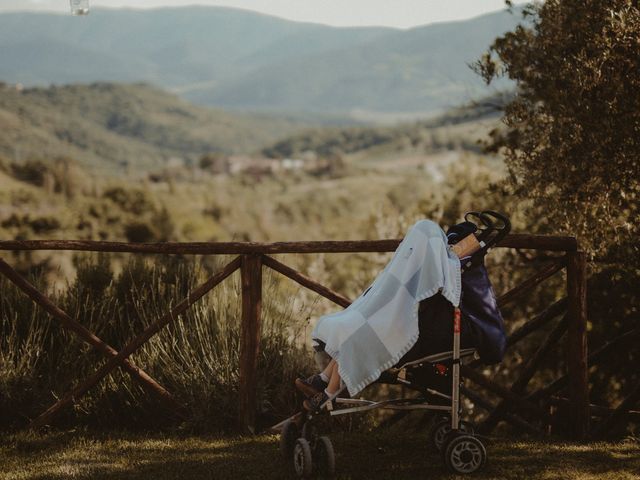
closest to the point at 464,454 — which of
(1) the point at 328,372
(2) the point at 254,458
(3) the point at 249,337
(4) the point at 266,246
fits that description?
(1) the point at 328,372

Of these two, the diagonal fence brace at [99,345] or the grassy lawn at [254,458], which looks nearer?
→ the grassy lawn at [254,458]

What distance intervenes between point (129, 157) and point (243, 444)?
114197mm

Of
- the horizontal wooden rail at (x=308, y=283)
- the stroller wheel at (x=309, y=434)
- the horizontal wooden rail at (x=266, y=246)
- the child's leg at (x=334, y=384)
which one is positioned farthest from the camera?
the horizontal wooden rail at (x=308, y=283)

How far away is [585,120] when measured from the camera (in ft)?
19.2

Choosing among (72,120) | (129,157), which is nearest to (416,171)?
(129,157)

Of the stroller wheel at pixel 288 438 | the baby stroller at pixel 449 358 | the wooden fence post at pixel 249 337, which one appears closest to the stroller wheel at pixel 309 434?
the baby stroller at pixel 449 358

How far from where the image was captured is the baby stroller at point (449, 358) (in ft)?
12.6

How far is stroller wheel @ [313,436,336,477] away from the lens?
12.6 ft

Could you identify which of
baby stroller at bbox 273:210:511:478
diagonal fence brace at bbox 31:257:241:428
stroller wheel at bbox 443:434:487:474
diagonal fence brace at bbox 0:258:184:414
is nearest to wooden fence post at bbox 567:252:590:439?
baby stroller at bbox 273:210:511:478

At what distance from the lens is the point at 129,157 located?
376ft

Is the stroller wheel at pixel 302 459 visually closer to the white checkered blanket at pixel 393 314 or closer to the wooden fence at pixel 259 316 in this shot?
the white checkered blanket at pixel 393 314

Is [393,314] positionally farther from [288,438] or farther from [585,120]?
[585,120]

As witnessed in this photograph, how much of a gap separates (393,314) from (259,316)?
4.52 feet

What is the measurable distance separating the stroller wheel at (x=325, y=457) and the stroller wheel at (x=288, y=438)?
239 millimetres
